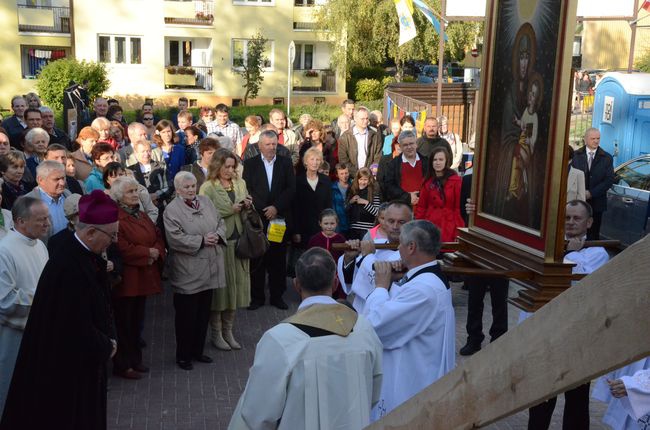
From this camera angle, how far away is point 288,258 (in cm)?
1141

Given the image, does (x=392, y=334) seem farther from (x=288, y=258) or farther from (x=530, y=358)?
(x=288, y=258)

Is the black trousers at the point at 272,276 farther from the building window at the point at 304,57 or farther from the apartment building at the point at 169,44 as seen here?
the building window at the point at 304,57

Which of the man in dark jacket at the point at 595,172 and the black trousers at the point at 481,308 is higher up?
the man in dark jacket at the point at 595,172

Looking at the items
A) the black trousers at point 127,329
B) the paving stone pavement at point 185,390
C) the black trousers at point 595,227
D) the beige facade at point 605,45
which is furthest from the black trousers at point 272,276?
the beige facade at point 605,45

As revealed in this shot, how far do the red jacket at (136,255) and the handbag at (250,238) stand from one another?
1147 mm

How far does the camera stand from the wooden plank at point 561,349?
1251mm

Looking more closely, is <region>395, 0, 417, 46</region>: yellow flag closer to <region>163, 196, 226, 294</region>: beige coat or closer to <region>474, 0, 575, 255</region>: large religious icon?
<region>163, 196, 226, 294</region>: beige coat

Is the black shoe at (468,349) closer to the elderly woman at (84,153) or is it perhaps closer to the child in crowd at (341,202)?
the child in crowd at (341,202)

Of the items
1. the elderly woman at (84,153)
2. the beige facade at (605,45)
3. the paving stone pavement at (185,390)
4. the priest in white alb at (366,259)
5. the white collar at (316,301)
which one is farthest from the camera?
the beige facade at (605,45)

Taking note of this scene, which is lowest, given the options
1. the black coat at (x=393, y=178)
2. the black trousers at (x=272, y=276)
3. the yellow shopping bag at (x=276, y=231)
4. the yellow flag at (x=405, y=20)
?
the black trousers at (x=272, y=276)

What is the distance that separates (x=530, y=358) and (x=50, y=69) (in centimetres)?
3216

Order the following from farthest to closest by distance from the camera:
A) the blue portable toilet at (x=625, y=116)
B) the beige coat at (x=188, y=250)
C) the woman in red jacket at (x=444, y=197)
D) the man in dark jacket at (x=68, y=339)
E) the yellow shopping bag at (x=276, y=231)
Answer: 1. the blue portable toilet at (x=625, y=116)
2. the yellow shopping bag at (x=276, y=231)
3. the woman in red jacket at (x=444, y=197)
4. the beige coat at (x=188, y=250)
5. the man in dark jacket at (x=68, y=339)

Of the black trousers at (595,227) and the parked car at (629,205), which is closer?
the parked car at (629,205)

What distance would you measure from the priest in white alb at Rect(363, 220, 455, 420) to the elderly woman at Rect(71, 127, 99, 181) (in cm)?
502
